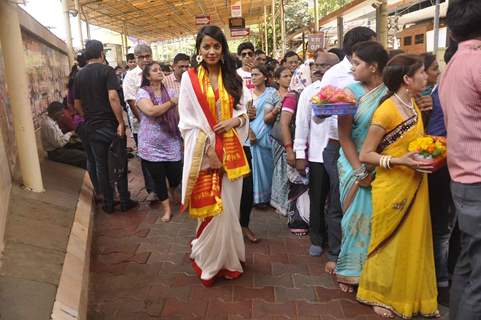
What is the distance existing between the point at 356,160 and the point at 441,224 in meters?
0.84

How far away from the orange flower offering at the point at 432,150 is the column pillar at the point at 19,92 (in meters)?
2.99

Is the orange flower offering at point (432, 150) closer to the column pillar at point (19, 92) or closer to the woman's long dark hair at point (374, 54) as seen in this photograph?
the woman's long dark hair at point (374, 54)

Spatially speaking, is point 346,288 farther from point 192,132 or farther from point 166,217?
point 166,217

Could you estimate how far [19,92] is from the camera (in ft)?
11.8

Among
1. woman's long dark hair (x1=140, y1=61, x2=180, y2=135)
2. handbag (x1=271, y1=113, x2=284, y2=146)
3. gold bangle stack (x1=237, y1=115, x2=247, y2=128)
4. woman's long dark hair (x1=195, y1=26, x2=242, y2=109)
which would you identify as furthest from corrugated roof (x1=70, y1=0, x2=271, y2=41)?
gold bangle stack (x1=237, y1=115, x2=247, y2=128)

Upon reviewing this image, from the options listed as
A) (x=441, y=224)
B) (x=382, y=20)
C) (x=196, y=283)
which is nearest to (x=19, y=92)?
(x=196, y=283)

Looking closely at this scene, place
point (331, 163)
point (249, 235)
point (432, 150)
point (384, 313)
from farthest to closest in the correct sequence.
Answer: point (249, 235) < point (331, 163) < point (384, 313) < point (432, 150)

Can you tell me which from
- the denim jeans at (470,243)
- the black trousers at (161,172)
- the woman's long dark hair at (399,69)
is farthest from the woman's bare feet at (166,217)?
the denim jeans at (470,243)

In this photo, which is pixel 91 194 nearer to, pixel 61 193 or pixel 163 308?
pixel 61 193

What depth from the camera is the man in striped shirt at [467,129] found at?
1848 millimetres

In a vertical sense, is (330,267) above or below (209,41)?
below

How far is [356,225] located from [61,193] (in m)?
2.73

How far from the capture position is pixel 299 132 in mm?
3592

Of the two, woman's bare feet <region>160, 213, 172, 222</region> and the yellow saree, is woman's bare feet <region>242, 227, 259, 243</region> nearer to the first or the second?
woman's bare feet <region>160, 213, 172, 222</region>
